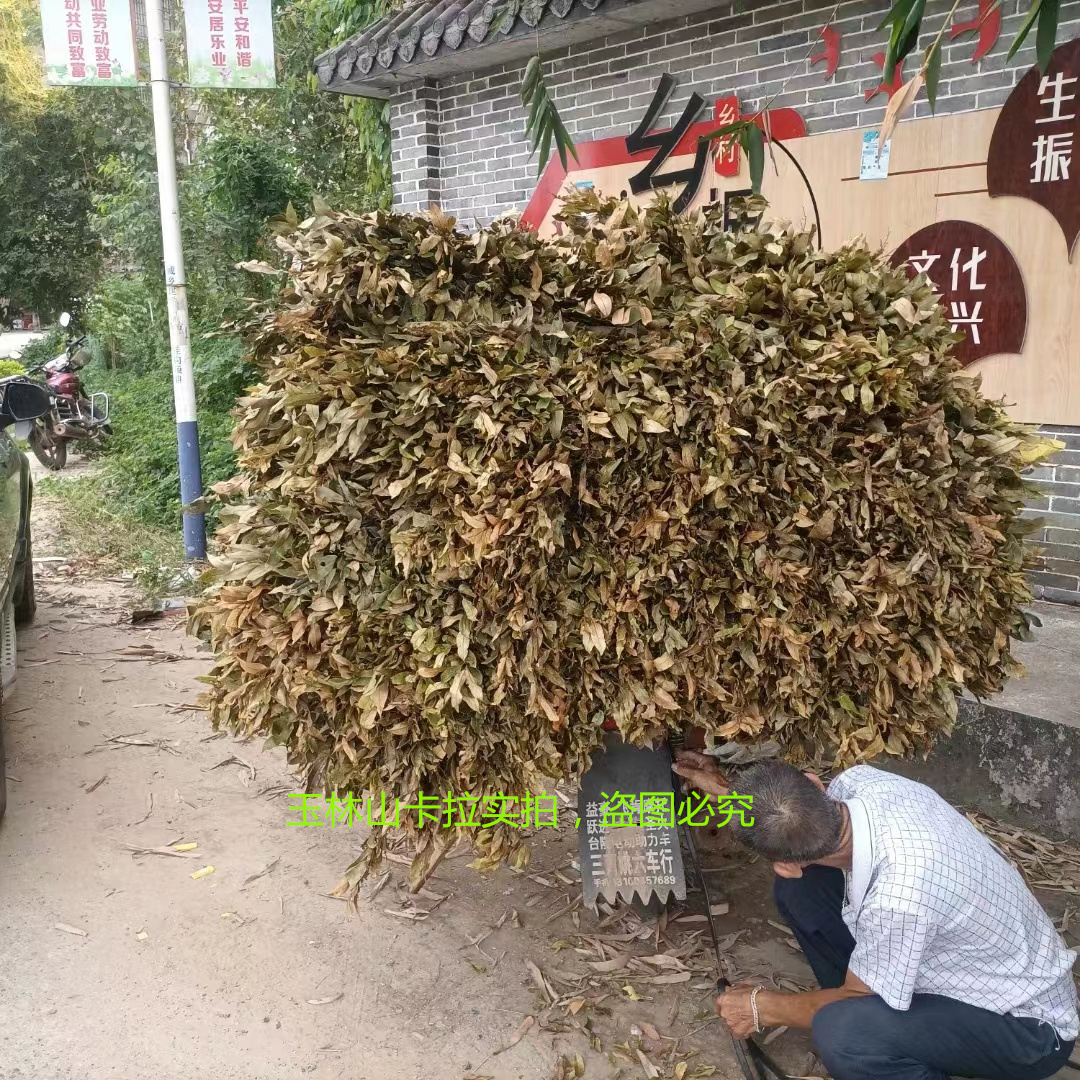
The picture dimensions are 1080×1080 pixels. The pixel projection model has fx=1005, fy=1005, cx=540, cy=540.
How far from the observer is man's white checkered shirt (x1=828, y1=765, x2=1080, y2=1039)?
6.84ft

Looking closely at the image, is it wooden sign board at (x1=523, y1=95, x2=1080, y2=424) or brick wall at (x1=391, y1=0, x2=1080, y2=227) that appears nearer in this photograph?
wooden sign board at (x1=523, y1=95, x2=1080, y2=424)

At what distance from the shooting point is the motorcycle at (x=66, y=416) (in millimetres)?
10906

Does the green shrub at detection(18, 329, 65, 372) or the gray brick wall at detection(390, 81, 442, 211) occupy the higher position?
the gray brick wall at detection(390, 81, 442, 211)

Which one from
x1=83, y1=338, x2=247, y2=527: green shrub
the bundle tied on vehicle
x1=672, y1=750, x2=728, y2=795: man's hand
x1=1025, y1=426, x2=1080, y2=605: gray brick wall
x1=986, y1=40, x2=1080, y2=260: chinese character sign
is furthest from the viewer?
x1=83, y1=338, x2=247, y2=527: green shrub

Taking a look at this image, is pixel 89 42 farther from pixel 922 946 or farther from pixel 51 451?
pixel 922 946

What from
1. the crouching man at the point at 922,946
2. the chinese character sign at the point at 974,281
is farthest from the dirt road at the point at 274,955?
the chinese character sign at the point at 974,281

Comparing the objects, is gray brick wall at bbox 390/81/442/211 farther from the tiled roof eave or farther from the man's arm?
the man's arm

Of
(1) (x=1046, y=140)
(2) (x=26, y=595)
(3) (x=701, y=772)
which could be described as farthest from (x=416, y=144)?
(3) (x=701, y=772)

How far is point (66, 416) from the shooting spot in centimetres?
1129

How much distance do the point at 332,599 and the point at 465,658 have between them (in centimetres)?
33

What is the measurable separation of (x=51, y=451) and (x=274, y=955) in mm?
9636

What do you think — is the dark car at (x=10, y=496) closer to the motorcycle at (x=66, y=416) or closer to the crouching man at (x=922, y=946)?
the crouching man at (x=922, y=946)

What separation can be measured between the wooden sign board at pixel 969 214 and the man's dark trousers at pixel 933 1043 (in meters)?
2.63

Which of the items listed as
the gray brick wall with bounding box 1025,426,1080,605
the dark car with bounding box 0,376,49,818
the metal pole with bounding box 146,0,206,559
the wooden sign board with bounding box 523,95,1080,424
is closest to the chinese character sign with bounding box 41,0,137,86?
the metal pole with bounding box 146,0,206,559
